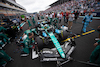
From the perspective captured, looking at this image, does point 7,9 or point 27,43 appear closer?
point 27,43

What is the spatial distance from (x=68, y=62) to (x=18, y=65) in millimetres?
2288

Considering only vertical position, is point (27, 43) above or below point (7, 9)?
below

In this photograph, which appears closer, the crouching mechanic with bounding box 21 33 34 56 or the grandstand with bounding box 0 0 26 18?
the crouching mechanic with bounding box 21 33 34 56

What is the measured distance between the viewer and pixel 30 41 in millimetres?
2684

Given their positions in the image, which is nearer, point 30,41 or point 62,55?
point 62,55

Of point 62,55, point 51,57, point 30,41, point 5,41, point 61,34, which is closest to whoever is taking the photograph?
point 62,55

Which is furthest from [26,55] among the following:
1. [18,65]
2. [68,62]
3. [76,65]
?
[76,65]

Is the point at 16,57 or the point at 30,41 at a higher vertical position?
the point at 30,41

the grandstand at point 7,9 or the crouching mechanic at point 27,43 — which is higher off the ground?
the grandstand at point 7,9

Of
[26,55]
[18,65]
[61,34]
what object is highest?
[61,34]

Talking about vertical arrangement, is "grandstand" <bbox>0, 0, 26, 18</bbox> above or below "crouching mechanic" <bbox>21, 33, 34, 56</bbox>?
above

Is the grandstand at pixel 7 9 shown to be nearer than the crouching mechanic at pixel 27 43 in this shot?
No

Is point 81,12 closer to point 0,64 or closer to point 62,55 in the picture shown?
point 62,55

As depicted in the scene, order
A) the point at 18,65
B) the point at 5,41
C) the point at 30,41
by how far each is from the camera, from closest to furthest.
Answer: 1. the point at 18,65
2. the point at 30,41
3. the point at 5,41
